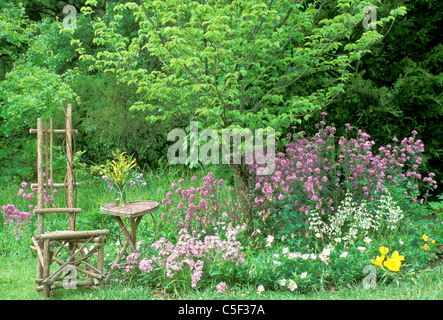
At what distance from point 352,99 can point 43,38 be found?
8.38 metres

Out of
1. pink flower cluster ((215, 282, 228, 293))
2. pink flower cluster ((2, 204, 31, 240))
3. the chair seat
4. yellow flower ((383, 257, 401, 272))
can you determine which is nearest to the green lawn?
pink flower cluster ((215, 282, 228, 293))

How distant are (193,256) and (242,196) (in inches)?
46.6

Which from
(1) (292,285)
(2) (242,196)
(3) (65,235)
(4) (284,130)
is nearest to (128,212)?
(3) (65,235)

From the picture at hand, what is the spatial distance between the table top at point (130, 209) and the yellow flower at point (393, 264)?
91.8 inches

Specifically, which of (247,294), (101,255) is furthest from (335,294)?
(101,255)

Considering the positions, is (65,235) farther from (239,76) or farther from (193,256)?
(239,76)

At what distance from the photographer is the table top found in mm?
4359

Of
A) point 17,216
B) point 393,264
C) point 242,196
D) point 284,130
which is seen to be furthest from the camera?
point 284,130

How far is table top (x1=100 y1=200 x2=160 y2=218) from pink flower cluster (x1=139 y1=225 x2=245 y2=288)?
1.16ft

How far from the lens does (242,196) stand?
17.6 ft

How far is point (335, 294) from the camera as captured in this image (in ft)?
13.2

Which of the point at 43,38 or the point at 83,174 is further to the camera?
the point at 43,38

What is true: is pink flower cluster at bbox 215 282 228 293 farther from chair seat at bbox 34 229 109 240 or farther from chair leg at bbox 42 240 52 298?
chair leg at bbox 42 240 52 298
